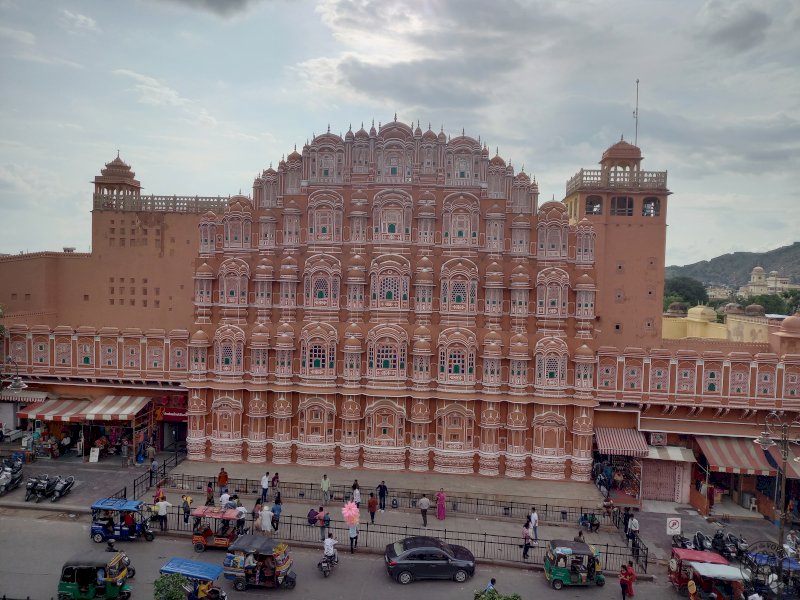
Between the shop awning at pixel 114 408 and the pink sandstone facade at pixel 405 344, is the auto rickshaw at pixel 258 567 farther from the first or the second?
the shop awning at pixel 114 408

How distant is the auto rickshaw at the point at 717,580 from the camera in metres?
20.7

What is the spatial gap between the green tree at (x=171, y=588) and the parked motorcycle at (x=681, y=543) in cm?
1946

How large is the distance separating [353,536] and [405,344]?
11.8 metres

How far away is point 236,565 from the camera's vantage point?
21203 mm

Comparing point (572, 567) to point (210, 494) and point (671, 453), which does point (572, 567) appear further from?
point (210, 494)

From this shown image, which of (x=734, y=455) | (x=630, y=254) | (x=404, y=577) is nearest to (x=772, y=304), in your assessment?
(x=630, y=254)

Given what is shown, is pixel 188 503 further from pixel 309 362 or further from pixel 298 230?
pixel 298 230

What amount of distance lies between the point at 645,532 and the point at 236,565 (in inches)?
748

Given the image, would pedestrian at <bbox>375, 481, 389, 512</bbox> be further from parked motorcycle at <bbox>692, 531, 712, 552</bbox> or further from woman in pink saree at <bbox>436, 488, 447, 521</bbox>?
parked motorcycle at <bbox>692, 531, 712, 552</bbox>

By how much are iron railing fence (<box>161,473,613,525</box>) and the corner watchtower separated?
13.5 metres

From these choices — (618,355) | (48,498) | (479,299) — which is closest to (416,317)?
(479,299)

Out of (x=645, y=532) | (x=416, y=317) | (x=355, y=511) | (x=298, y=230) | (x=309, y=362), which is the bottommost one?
(x=645, y=532)

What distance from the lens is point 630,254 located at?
3812cm

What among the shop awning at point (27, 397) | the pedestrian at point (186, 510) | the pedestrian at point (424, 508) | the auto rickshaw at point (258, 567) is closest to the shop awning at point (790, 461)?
the pedestrian at point (424, 508)
